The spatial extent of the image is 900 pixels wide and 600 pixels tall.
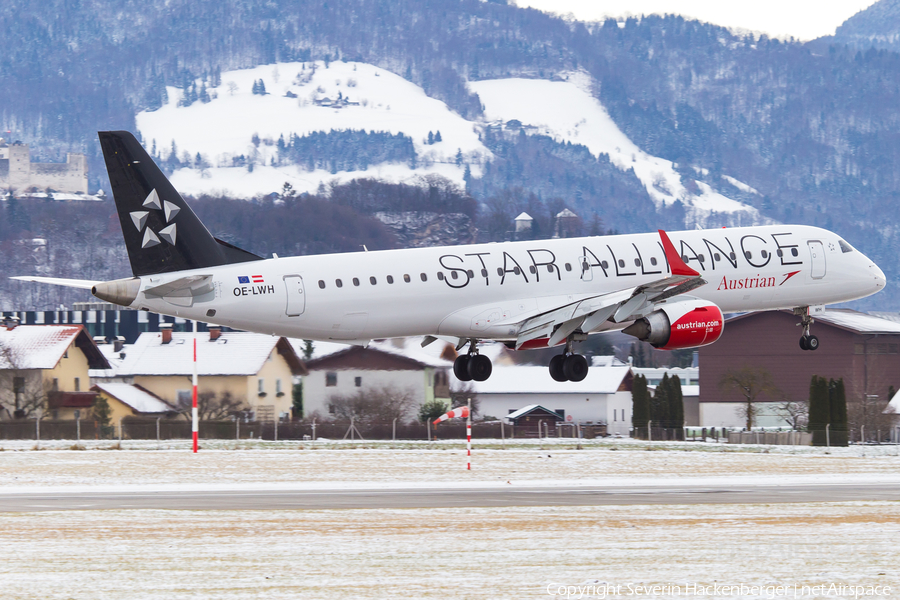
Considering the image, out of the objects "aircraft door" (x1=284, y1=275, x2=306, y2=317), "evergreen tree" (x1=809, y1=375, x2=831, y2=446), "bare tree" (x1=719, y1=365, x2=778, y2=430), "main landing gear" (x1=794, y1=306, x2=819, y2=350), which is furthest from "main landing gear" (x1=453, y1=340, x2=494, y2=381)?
"bare tree" (x1=719, y1=365, x2=778, y2=430)

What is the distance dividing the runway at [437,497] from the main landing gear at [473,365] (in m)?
6.29

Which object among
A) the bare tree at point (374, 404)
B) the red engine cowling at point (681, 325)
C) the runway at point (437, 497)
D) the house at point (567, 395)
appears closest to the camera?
the runway at point (437, 497)

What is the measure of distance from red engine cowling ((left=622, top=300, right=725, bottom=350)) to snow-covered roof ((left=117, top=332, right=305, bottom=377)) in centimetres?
4620

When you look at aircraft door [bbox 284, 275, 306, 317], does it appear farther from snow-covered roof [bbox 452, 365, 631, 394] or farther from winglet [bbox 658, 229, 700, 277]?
snow-covered roof [bbox 452, 365, 631, 394]

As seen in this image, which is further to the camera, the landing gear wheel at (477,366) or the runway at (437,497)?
the landing gear wheel at (477,366)

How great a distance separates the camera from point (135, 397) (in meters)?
104

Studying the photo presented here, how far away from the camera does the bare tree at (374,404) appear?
82.2 m

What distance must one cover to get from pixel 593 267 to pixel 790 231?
878 centimetres

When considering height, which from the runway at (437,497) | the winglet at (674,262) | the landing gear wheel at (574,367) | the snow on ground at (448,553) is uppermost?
the winglet at (674,262)

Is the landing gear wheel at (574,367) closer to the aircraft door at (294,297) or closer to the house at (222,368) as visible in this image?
the aircraft door at (294,297)

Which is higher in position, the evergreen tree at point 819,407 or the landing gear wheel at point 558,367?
the landing gear wheel at point 558,367

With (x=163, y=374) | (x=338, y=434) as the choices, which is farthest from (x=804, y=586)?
(x=163, y=374)

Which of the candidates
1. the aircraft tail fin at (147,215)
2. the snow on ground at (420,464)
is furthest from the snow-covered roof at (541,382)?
the aircraft tail fin at (147,215)

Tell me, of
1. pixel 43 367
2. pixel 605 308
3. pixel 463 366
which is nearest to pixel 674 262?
pixel 605 308
